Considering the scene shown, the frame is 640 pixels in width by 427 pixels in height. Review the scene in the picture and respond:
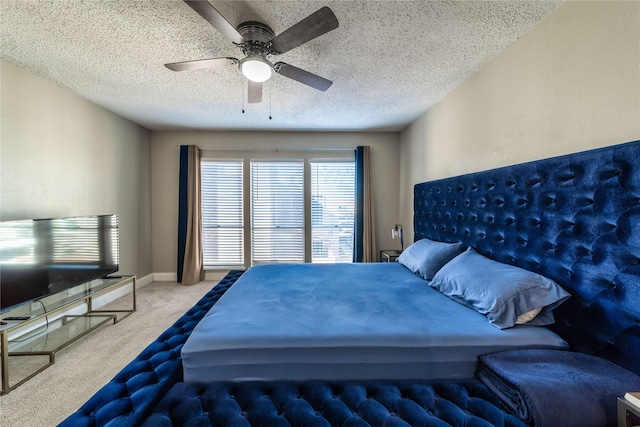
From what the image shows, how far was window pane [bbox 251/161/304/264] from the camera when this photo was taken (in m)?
4.25

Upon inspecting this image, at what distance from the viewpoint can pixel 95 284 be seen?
9.55 feet

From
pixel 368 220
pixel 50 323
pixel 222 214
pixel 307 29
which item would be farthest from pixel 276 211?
pixel 307 29

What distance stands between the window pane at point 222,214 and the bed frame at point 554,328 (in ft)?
9.12

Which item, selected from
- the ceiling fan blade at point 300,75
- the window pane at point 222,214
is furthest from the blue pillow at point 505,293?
the window pane at point 222,214

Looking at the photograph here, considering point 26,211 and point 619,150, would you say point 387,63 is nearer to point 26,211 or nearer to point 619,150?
point 619,150

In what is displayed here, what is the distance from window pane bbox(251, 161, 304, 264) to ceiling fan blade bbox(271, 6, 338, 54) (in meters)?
2.64

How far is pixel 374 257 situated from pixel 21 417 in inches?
151

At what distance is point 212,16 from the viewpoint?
1.35 m

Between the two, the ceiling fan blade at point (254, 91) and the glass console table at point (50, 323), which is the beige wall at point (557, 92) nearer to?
the ceiling fan blade at point (254, 91)

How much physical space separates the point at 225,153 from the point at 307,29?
316 cm

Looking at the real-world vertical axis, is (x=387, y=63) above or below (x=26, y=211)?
above

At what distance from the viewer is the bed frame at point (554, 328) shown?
3.34ft

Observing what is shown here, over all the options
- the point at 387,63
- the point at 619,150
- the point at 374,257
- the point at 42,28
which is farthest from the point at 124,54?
the point at 374,257

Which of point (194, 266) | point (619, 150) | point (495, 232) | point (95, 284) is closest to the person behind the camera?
point (619, 150)
